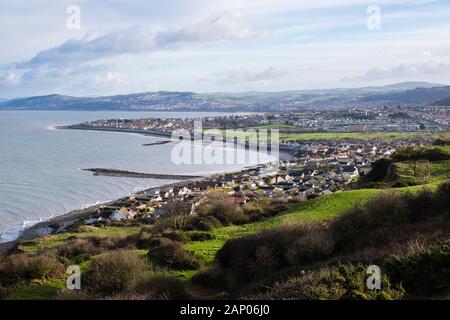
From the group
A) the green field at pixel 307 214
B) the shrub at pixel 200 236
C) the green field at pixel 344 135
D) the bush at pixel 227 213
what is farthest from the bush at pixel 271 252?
the green field at pixel 344 135

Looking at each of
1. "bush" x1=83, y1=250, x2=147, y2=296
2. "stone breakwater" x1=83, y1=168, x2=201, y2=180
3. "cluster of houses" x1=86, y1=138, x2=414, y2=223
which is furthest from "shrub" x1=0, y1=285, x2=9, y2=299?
"stone breakwater" x1=83, y1=168, x2=201, y2=180

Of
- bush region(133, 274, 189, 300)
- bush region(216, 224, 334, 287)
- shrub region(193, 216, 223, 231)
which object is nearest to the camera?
bush region(133, 274, 189, 300)

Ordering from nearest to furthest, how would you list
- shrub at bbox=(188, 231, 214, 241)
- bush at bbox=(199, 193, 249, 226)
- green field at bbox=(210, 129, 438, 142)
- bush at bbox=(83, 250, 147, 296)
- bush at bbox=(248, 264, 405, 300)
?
1. bush at bbox=(248, 264, 405, 300)
2. bush at bbox=(83, 250, 147, 296)
3. shrub at bbox=(188, 231, 214, 241)
4. bush at bbox=(199, 193, 249, 226)
5. green field at bbox=(210, 129, 438, 142)

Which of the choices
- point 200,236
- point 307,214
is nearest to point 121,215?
point 200,236

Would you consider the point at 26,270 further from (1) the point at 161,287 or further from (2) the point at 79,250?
(2) the point at 79,250

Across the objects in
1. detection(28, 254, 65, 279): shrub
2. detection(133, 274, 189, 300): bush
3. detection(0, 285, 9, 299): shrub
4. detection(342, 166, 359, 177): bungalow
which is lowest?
detection(342, 166, 359, 177): bungalow

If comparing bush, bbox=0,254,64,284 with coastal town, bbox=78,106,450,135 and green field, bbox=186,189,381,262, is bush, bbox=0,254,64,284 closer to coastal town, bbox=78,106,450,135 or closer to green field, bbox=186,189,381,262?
green field, bbox=186,189,381,262

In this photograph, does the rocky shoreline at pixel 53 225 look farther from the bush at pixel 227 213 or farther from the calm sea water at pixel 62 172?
the bush at pixel 227 213
